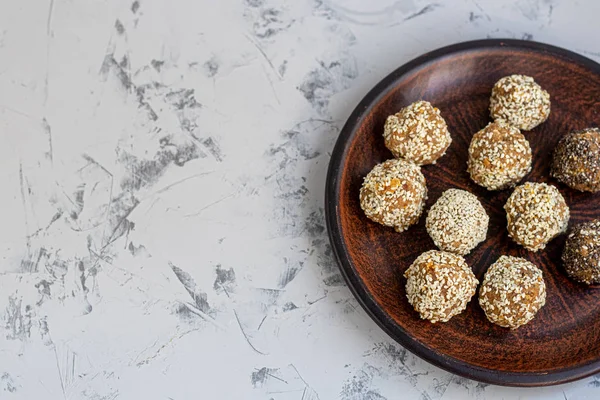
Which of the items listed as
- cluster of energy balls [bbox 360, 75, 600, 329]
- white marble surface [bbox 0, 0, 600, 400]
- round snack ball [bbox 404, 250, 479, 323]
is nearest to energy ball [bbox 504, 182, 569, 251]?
cluster of energy balls [bbox 360, 75, 600, 329]

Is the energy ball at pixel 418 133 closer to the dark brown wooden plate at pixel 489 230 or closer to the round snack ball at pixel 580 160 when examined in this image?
the dark brown wooden plate at pixel 489 230

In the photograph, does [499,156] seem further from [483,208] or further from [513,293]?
[513,293]

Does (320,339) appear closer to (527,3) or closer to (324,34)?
(324,34)

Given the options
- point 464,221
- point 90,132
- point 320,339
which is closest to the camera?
point 464,221

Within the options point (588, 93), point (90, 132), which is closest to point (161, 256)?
point (90, 132)

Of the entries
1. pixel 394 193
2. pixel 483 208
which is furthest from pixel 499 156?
pixel 394 193

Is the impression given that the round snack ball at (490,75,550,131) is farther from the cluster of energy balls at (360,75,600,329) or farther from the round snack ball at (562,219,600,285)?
the round snack ball at (562,219,600,285)

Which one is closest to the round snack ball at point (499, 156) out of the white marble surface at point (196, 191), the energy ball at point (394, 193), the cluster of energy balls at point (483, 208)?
the cluster of energy balls at point (483, 208)

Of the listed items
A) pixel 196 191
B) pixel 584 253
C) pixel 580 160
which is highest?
pixel 580 160
